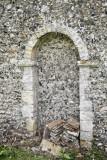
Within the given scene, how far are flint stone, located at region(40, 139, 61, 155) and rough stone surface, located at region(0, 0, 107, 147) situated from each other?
676 mm

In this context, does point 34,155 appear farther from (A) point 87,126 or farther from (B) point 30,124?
(A) point 87,126

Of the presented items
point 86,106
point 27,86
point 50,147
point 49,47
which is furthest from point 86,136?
point 49,47

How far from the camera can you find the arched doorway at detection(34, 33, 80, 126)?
4168 mm

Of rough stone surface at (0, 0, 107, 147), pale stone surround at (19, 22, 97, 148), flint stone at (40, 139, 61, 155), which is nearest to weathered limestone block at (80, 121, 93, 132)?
pale stone surround at (19, 22, 97, 148)

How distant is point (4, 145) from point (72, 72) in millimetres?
2802

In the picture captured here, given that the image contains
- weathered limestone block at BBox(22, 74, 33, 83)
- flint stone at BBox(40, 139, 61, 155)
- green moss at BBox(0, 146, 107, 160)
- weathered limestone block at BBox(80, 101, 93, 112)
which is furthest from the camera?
weathered limestone block at BBox(22, 74, 33, 83)

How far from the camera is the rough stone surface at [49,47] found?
3660mm

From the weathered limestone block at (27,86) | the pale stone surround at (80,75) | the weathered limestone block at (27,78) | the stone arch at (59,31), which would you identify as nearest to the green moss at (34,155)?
the pale stone surround at (80,75)

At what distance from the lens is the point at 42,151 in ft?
12.3

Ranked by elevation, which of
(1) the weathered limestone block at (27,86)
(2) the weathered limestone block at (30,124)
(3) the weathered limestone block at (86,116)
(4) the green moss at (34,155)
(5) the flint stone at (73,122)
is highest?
(1) the weathered limestone block at (27,86)

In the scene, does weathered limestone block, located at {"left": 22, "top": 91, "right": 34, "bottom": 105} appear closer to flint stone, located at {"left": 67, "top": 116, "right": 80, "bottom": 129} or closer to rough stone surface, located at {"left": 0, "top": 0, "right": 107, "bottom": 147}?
rough stone surface, located at {"left": 0, "top": 0, "right": 107, "bottom": 147}

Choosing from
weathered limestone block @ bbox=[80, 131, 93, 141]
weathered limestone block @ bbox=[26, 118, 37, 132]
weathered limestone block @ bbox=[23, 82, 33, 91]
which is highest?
weathered limestone block @ bbox=[23, 82, 33, 91]

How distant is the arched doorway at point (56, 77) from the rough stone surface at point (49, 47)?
0.10 ft

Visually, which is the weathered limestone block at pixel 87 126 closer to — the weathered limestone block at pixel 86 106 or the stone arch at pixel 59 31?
the weathered limestone block at pixel 86 106
